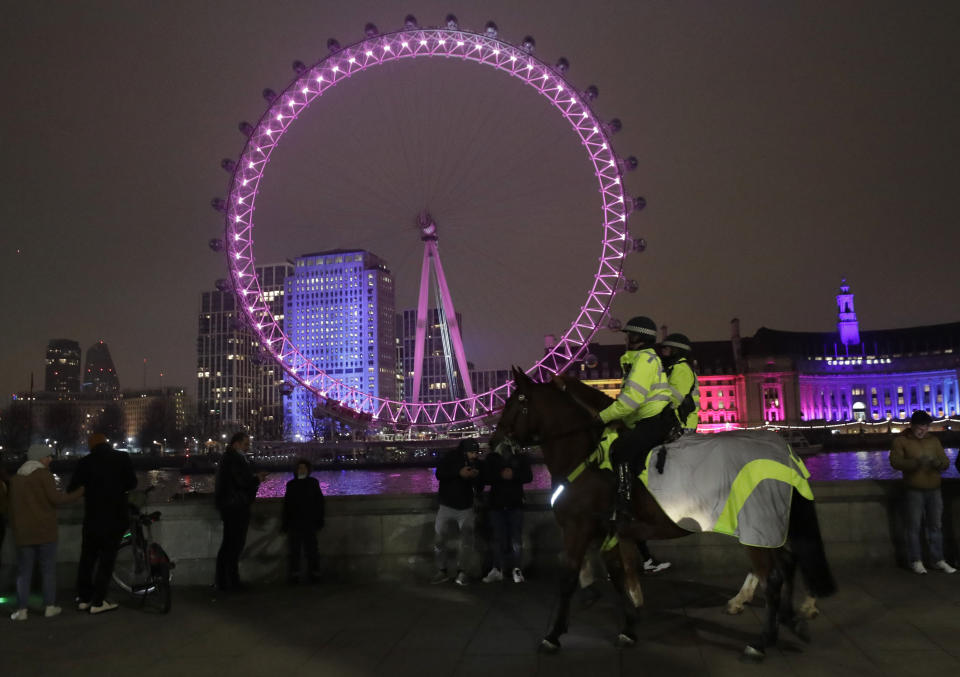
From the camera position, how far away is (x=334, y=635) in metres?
8.95

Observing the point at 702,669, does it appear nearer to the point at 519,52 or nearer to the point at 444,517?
the point at 444,517

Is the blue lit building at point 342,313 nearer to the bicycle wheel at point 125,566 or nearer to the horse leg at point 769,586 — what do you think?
the bicycle wheel at point 125,566

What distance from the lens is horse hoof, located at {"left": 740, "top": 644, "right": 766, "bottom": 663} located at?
751cm

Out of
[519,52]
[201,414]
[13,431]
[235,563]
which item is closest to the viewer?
[235,563]

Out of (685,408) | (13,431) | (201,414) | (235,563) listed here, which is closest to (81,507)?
(235,563)

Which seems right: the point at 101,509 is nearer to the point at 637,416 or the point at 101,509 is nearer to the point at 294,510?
the point at 294,510

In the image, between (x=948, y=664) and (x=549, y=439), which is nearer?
(x=948, y=664)

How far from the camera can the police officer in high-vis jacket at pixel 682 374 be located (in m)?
9.48

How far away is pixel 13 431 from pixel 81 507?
126m

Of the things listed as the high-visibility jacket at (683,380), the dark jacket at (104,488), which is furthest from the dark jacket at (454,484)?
the dark jacket at (104,488)

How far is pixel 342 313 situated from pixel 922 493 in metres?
89.4

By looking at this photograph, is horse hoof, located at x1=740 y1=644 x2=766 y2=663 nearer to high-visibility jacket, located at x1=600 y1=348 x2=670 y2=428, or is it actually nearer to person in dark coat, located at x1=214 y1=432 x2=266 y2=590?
high-visibility jacket, located at x1=600 y1=348 x2=670 y2=428

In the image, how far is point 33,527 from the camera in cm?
1039

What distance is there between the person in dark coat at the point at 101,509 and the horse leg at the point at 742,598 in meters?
7.35
